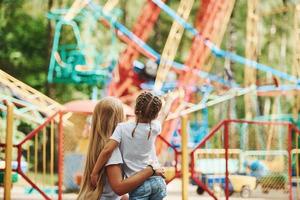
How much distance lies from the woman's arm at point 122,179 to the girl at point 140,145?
1.2 inches

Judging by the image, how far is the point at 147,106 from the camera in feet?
11.2

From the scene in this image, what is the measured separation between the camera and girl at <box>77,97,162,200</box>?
3.29m

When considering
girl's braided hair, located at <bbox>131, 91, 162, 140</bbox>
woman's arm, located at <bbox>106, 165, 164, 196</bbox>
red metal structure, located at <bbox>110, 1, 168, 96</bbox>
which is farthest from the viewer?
red metal structure, located at <bbox>110, 1, 168, 96</bbox>

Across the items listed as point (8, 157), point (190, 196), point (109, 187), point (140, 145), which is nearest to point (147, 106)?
point (140, 145)

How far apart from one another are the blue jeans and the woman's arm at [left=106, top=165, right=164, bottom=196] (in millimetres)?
28

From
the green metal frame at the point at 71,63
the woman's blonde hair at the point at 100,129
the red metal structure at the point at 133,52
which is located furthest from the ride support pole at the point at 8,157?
the red metal structure at the point at 133,52

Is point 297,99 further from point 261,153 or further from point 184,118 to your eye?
point 184,118

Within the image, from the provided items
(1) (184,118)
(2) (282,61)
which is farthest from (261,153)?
(1) (184,118)

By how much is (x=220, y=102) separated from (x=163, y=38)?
4.97 feet

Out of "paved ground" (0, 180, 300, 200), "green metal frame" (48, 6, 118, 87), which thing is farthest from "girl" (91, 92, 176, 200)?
"green metal frame" (48, 6, 118, 87)

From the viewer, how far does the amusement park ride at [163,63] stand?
10.5 metres

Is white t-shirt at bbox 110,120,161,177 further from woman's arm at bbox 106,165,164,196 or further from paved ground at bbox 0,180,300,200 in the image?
paved ground at bbox 0,180,300,200

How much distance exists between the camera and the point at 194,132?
38.8 feet

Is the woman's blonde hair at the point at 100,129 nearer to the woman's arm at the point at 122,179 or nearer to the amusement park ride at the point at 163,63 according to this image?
the woman's arm at the point at 122,179
